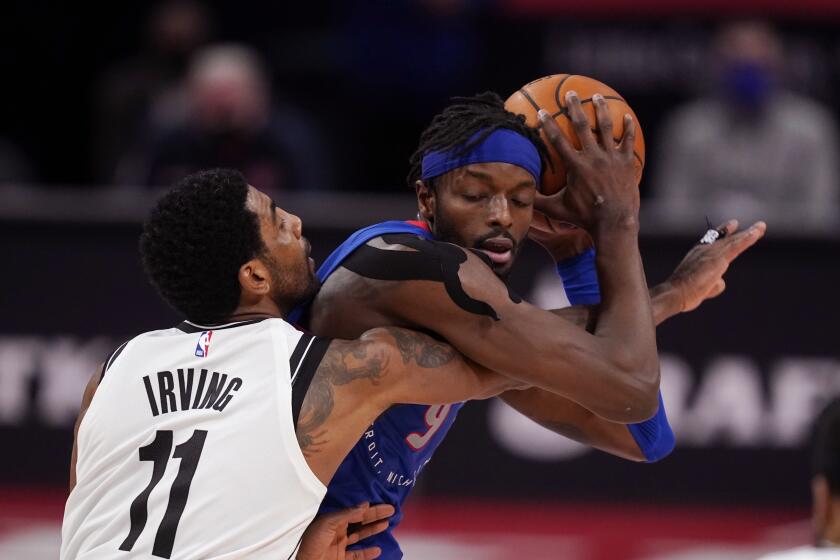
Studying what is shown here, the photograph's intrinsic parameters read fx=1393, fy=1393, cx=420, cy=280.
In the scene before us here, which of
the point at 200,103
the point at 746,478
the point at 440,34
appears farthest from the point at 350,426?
the point at 440,34

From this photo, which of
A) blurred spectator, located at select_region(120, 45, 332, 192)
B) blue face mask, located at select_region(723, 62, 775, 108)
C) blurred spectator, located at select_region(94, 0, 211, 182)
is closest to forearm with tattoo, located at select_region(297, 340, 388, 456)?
blurred spectator, located at select_region(120, 45, 332, 192)

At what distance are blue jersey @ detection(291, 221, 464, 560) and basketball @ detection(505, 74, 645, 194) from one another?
0.43m

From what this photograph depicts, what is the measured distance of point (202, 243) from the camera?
385 centimetres

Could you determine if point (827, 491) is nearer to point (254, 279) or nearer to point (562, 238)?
point (562, 238)

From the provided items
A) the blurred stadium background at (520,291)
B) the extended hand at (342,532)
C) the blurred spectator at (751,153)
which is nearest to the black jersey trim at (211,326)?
the extended hand at (342,532)

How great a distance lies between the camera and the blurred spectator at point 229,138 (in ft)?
28.5

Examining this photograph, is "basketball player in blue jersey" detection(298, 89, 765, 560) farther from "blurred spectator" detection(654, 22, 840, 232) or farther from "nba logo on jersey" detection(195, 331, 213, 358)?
"blurred spectator" detection(654, 22, 840, 232)

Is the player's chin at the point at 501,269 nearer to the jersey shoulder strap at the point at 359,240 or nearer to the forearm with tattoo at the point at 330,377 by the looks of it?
the jersey shoulder strap at the point at 359,240

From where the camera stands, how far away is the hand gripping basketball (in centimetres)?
414

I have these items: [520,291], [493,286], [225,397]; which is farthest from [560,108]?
[520,291]

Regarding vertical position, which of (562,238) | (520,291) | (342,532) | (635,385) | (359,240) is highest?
(359,240)

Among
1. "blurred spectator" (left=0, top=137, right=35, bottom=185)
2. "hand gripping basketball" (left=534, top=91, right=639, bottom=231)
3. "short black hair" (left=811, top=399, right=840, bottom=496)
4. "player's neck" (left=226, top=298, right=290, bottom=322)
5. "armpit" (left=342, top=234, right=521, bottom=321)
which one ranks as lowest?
"blurred spectator" (left=0, top=137, right=35, bottom=185)

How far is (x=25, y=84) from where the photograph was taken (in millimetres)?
11070

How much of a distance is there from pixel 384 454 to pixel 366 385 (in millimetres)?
510
